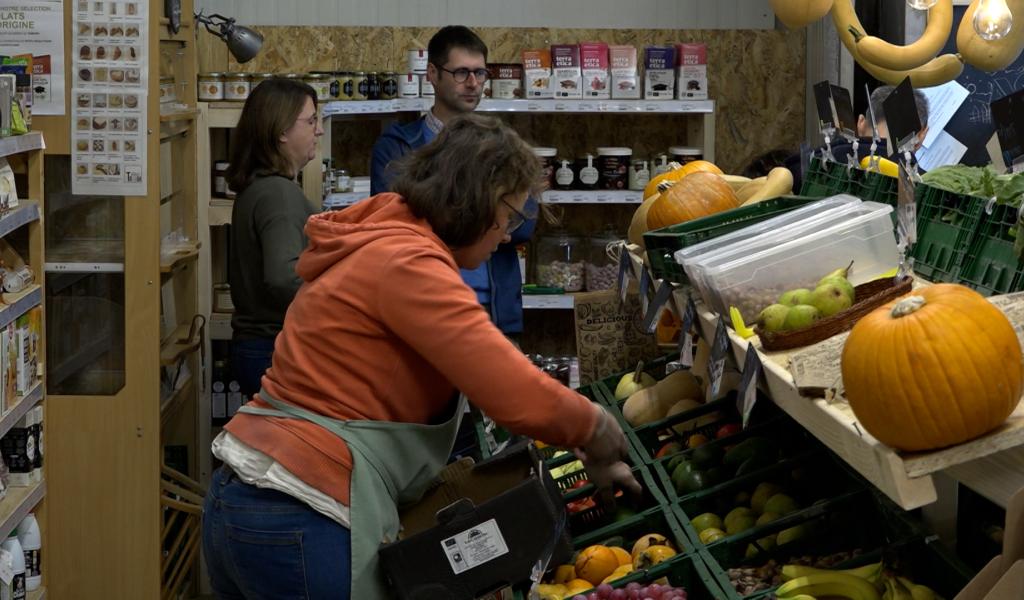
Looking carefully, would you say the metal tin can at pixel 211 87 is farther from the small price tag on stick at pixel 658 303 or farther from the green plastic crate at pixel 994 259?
the green plastic crate at pixel 994 259

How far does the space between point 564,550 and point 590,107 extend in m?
4.09

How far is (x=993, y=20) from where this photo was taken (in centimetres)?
338

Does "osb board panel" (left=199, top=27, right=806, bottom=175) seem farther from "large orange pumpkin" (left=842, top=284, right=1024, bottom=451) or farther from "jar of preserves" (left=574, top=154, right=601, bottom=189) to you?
"large orange pumpkin" (left=842, top=284, right=1024, bottom=451)

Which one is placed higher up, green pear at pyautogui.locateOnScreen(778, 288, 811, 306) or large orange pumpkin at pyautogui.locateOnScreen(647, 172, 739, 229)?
large orange pumpkin at pyautogui.locateOnScreen(647, 172, 739, 229)

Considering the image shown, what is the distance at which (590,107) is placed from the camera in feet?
21.5

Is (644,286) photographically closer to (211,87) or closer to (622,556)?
(622,556)

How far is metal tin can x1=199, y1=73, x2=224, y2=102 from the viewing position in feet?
18.4

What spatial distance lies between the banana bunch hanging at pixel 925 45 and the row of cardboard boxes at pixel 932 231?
1.51 ft

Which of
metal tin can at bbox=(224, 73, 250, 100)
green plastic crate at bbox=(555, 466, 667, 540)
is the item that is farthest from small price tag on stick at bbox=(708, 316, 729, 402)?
metal tin can at bbox=(224, 73, 250, 100)

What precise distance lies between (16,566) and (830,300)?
2.39 meters

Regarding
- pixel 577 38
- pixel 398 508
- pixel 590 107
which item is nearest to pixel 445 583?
pixel 398 508

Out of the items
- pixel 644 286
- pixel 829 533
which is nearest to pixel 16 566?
pixel 644 286

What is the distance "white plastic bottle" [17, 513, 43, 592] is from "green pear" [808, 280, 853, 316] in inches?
93.6

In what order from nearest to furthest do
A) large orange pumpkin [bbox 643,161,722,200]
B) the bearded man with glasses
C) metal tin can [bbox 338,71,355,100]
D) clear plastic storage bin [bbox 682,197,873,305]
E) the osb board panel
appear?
clear plastic storage bin [bbox 682,197,873,305]
large orange pumpkin [bbox 643,161,722,200]
the bearded man with glasses
metal tin can [bbox 338,71,355,100]
the osb board panel
